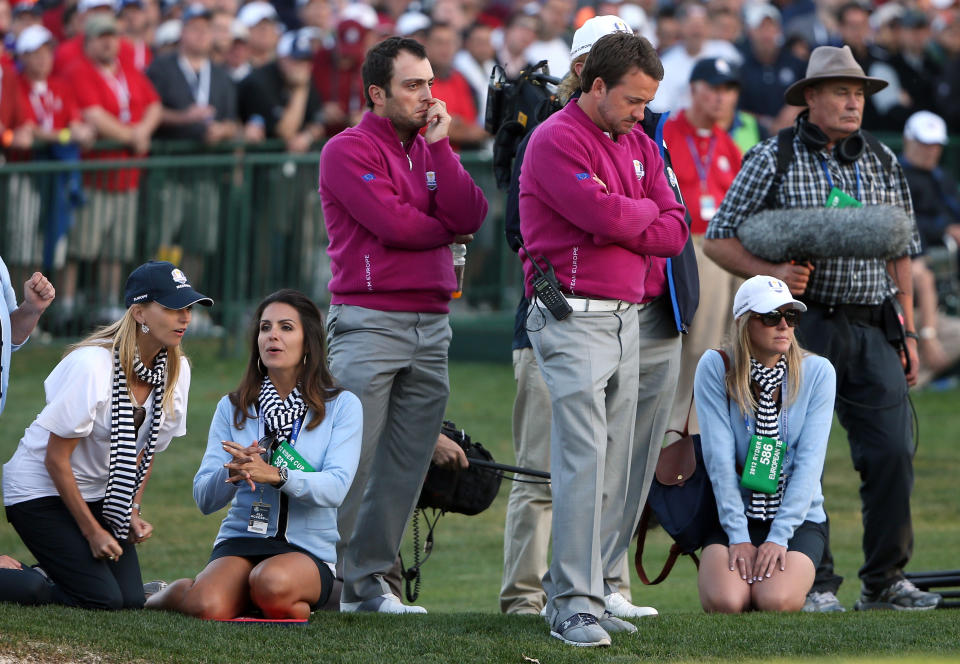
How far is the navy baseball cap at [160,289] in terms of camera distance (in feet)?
21.0

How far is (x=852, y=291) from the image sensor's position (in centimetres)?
744

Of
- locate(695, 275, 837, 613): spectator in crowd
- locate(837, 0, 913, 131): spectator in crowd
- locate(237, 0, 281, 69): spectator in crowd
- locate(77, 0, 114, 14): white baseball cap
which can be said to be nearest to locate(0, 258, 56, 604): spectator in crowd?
locate(695, 275, 837, 613): spectator in crowd

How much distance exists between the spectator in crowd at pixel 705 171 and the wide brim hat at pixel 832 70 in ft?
5.39

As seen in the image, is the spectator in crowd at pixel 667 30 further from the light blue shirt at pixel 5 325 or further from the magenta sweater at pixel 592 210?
the light blue shirt at pixel 5 325

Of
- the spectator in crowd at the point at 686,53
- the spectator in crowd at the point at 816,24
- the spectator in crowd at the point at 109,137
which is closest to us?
the spectator in crowd at the point at 109,137

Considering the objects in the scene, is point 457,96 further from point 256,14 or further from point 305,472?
point 305,472

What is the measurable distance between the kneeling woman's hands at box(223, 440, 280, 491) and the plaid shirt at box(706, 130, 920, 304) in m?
2.79

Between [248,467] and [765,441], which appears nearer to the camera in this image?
[248,467]

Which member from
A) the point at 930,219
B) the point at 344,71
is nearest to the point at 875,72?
the point at 930,219

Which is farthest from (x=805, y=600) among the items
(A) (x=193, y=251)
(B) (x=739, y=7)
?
(B) (x=739, y=7)

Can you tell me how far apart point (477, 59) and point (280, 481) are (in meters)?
10.5

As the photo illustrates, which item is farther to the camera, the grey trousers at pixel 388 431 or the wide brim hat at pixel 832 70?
the wide brim hat at pixel 832 70

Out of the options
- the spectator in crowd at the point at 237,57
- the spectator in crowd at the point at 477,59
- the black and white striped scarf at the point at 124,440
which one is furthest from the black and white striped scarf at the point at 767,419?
the spectator in crowd at the point at 237,57

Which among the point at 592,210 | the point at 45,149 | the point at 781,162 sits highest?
the point at 45,149
